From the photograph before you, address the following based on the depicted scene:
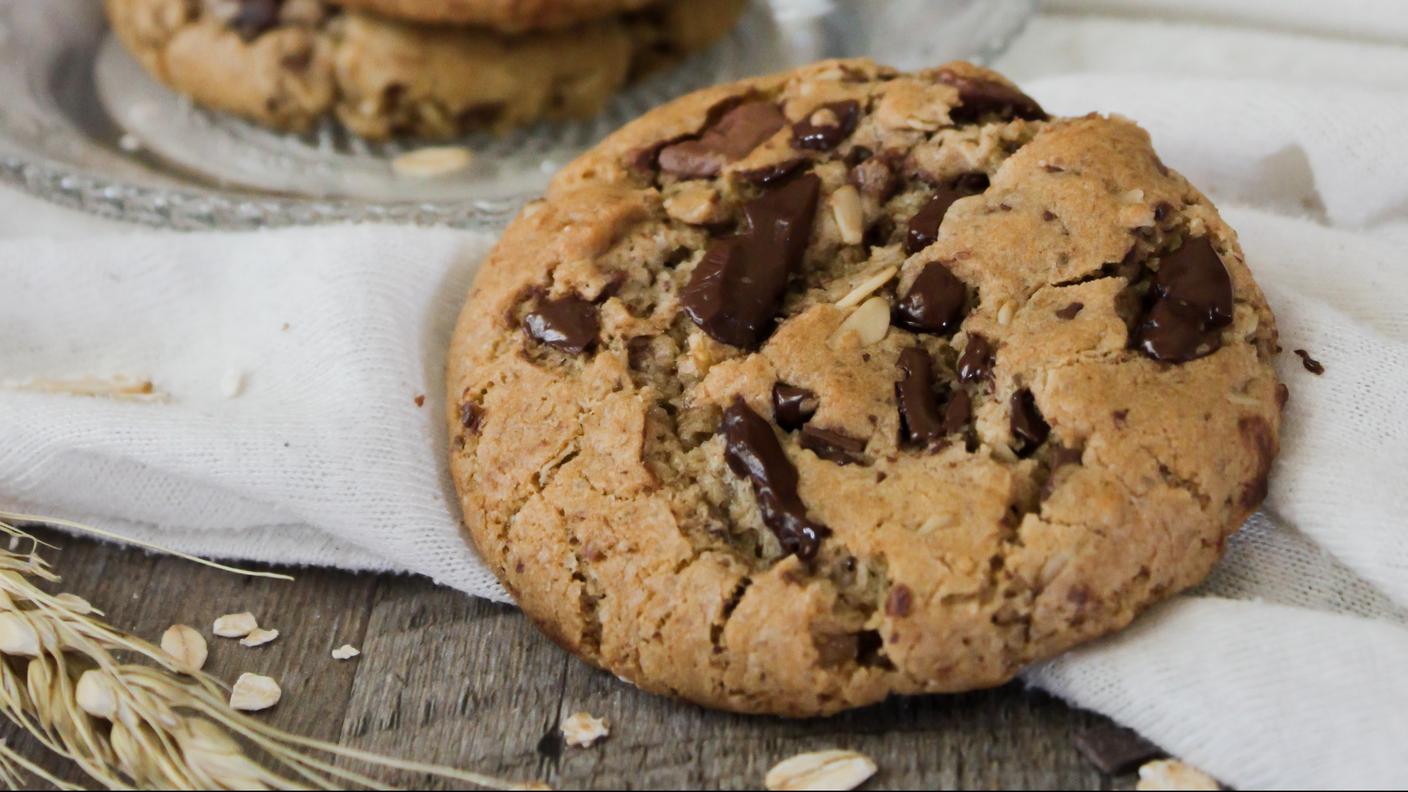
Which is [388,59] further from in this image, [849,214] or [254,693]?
[254,693]

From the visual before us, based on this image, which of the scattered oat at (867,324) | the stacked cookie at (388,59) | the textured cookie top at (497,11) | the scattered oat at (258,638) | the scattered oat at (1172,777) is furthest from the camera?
the stacked cookie at (388,59)

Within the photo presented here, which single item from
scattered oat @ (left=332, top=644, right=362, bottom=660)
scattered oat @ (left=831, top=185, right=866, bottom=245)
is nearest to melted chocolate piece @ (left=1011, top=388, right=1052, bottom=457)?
scattered oat @ (left=831, top=185, right=866, bottom=245)

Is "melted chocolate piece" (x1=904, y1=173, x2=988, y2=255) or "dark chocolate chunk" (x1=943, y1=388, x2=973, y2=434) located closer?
"dark chocolate chunk" (x1=943, y1=388, x2=973, y2=434)

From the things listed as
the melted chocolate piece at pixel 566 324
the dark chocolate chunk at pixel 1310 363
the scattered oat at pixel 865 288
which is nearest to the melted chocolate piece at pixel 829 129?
the scattered oat at pixel 865 288

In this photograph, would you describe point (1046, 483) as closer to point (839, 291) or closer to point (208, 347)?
point (839, 291)

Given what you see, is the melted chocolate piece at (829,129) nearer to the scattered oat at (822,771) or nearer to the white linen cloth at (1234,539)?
the white linen cloth at (1234,539)

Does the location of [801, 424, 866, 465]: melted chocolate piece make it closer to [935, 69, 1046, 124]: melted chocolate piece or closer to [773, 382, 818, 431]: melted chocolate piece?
[773, 382, 818, 431]: melted chocolate piece
